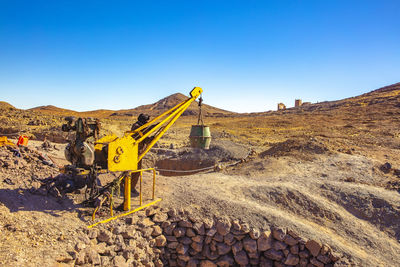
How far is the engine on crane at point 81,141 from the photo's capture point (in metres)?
5.68

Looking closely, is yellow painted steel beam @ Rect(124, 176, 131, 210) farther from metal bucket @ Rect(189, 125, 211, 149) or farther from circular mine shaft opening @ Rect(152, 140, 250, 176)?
circular mine shaft opening @ Rect(152, 140, 250, 176)

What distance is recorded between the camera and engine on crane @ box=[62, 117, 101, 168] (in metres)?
5.68

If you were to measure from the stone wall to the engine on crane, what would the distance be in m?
1.56

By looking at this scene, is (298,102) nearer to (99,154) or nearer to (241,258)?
(241,258)

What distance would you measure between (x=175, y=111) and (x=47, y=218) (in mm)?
3952

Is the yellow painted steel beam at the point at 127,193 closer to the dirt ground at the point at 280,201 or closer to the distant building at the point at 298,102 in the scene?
the dirt ground at the point at 280,201

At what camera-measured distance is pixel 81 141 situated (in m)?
5.72

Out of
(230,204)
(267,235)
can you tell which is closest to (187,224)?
(230,204)

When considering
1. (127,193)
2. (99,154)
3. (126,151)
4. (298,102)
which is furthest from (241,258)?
(298,102)

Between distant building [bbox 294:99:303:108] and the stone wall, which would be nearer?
the stone wall

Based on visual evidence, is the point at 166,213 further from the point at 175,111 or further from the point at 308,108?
the point at 308,108

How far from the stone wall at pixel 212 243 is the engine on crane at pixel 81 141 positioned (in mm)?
1564

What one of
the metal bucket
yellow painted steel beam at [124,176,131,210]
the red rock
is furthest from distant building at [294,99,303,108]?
yellow painted steel beam at [124,176,131,210]

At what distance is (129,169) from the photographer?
6.40 meters
